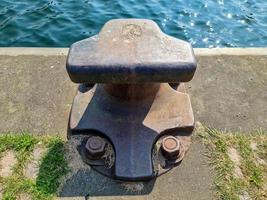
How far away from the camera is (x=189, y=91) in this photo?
3.13 metres

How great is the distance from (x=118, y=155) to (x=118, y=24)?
3.05ft

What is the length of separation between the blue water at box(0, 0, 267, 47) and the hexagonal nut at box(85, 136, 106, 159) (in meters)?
2.96

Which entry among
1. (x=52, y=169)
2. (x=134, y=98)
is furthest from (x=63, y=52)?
(x=52, y=169)

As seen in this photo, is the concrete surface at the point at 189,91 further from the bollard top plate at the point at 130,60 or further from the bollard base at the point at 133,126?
the bollard top plate at the point at 130,60

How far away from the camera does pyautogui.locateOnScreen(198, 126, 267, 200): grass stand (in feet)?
7.78

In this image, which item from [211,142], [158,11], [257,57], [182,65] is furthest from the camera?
[158,11]

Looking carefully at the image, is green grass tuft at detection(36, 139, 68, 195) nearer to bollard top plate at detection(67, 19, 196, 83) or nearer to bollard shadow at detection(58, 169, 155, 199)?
bollard shadow at detection(58, 169, 155, 199)

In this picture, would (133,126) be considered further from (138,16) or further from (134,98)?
(138,16)

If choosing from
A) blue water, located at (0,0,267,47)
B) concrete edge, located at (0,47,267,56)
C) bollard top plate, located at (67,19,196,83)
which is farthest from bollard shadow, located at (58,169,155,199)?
blue water, located at (0,0,267,47)

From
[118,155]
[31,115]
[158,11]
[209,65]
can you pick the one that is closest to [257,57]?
[209,65]

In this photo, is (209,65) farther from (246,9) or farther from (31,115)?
(246,9)

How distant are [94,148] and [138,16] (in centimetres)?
383

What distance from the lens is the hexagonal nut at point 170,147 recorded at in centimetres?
249

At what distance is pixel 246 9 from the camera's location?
20.0 ft
